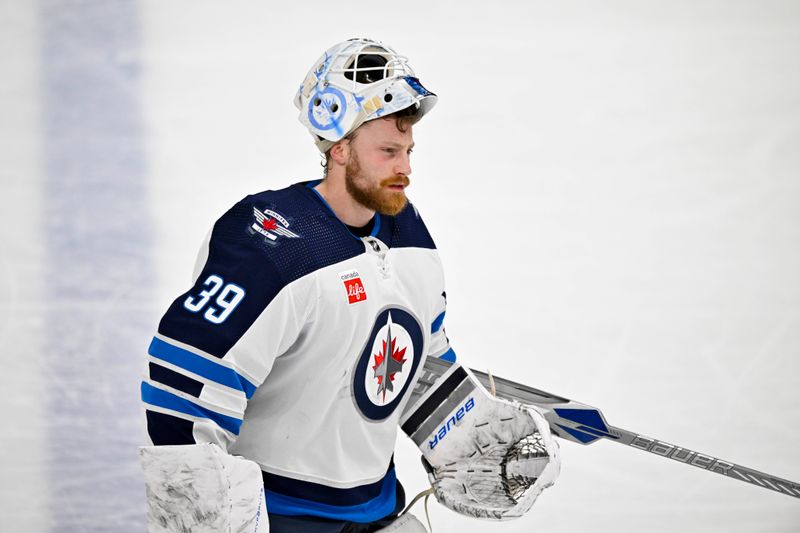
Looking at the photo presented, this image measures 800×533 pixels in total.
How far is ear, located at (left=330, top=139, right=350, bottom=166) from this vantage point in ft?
A: 4.67

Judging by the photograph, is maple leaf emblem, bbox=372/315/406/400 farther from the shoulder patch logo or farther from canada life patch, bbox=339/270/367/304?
the shoulder patch logo

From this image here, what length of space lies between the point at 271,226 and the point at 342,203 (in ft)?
0.53

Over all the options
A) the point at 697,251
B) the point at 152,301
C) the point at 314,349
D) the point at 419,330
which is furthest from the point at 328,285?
the point at 697,251

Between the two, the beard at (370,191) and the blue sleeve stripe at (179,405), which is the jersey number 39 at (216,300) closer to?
the blue sleeve stripe at (179,405)

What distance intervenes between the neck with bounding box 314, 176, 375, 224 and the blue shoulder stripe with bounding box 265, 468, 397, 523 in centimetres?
42

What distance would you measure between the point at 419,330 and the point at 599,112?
1496 mm

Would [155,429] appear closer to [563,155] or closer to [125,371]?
[125,371]

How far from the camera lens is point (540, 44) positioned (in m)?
2.76

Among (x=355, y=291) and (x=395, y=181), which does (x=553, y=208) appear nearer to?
(x=395, y=181)

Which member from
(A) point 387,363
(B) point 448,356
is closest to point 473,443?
(B) point 448,356

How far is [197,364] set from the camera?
119 centimetres

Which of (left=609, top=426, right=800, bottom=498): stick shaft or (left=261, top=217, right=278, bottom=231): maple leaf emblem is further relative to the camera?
(left=609, top=426, right=800, bottom=498): stick shaft

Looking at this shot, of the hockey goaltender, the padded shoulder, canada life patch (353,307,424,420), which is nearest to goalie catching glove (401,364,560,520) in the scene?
the hockey goaltender

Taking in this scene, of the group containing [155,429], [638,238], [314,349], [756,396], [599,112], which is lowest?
[155,429]
